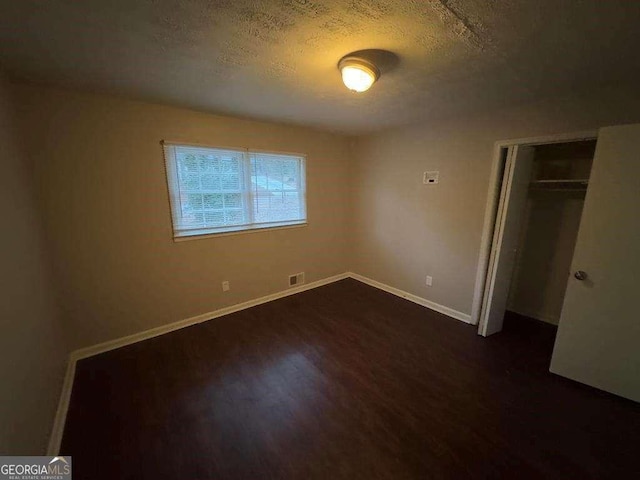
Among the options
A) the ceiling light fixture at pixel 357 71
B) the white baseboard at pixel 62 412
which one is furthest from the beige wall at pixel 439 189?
the white baseboard at pixel 62 412

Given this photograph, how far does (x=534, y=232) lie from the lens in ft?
9.55

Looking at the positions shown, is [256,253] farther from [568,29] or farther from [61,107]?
[568,29]

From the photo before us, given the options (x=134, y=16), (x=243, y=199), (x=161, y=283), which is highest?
(x=134, y=16)

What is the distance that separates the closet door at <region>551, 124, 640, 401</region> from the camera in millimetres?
1711

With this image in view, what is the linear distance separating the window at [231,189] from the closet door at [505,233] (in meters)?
2.29

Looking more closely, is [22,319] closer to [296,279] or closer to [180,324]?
[180,324]

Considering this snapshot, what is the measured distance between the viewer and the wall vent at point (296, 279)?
11.9 ft

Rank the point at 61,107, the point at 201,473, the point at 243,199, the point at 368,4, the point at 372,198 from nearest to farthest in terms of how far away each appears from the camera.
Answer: the point at 368,4 < the point at 201,473 < the point at 61,107 < the point at 243,199 < the point at 372,198

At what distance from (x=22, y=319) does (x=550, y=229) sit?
14.4 feet

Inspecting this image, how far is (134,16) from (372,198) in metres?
3.15

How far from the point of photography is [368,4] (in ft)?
3.46

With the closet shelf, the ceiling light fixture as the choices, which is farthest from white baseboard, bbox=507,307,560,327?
the ceiling light fixture

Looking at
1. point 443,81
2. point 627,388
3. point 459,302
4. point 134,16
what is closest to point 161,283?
point 134,16

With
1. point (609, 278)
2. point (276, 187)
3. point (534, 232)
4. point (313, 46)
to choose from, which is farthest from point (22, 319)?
point (534, 232)
